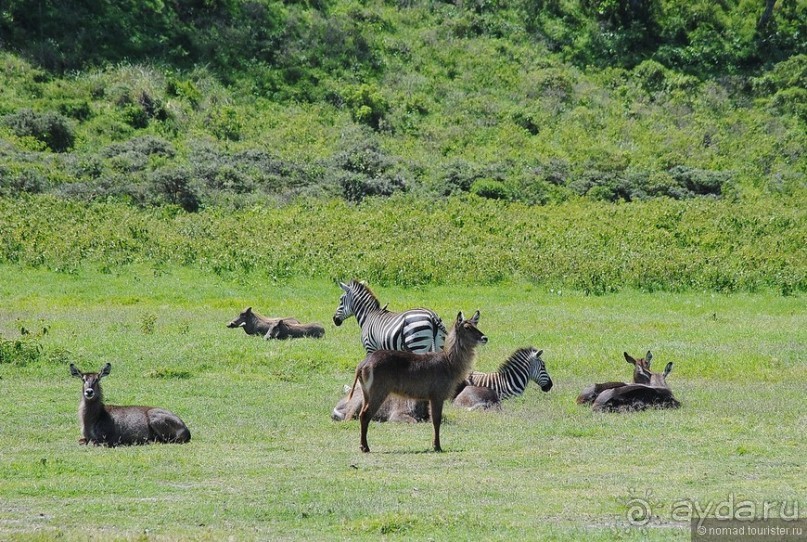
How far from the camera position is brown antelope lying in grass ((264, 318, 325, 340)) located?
2393 cm

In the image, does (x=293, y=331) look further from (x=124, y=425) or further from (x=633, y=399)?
(x=124, y=425)

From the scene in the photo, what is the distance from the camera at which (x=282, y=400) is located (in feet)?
56.0

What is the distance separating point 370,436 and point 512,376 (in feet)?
12.8

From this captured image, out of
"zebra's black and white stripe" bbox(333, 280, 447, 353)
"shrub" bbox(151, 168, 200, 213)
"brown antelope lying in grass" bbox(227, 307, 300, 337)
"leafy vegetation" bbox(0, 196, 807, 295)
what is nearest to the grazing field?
"brown antelope lying in grass" bbox(227, 307, 300, 337)

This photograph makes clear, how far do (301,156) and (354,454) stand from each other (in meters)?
34.0

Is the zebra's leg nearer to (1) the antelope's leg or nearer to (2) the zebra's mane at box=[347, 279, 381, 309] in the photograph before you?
(1) the antelope's leg

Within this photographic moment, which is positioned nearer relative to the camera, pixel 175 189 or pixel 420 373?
pixel 420 373

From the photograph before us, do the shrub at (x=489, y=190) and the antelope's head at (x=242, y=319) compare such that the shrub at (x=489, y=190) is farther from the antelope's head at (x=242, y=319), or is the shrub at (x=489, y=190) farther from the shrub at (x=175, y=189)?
the antelope's head at (x=242, y=319)

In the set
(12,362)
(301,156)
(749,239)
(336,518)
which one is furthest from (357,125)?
(336,518)

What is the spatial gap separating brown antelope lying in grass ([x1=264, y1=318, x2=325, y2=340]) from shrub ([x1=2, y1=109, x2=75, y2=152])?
75.8 ft

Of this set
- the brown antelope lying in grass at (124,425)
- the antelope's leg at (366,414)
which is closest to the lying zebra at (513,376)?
the antelope's leg at (366,414)

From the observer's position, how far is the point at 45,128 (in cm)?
4388

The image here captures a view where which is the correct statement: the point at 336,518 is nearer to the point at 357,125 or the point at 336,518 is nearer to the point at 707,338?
the point at 707,338

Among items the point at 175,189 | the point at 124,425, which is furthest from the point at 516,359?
the point at 175,189
